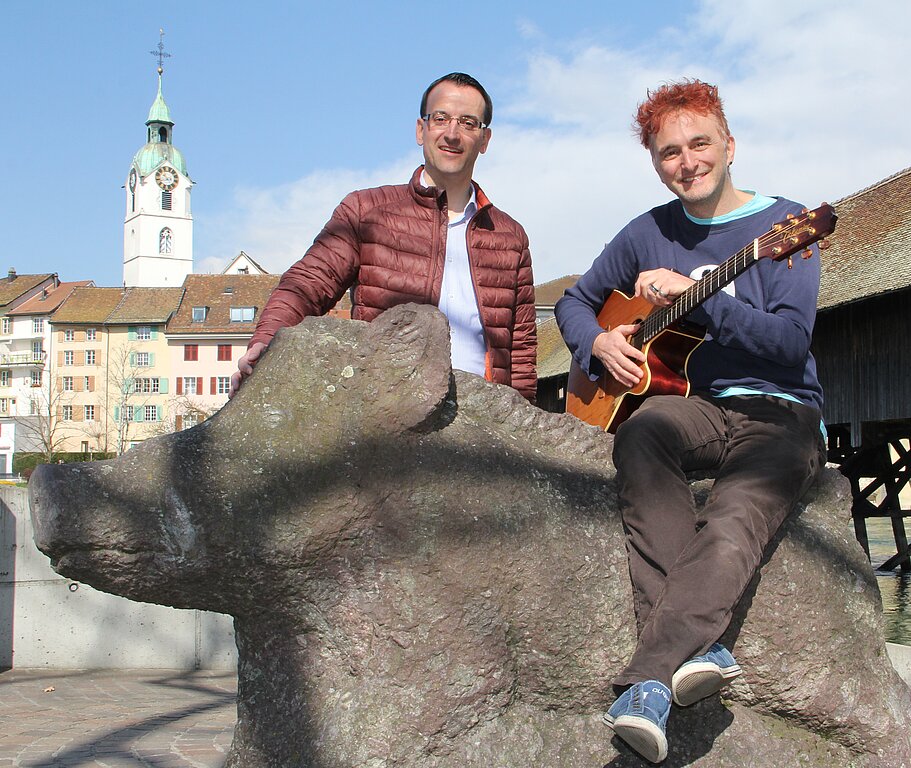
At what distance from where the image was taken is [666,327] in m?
3.10

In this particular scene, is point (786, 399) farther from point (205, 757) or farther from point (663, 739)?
point (205, 757)

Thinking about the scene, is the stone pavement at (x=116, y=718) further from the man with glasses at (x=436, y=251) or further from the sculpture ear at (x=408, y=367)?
the sculpture ear at (x=408, y=367)

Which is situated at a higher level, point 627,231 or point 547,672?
point 627,231

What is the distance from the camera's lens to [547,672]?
2.77 metres

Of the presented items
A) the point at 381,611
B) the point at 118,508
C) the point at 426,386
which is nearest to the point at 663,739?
the point at 381,611

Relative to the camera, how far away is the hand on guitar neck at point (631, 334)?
3.02 meters

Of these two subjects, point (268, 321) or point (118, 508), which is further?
point (268, 321)

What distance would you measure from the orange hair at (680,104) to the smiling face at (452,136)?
0.56 m

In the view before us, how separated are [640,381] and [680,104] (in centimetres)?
83

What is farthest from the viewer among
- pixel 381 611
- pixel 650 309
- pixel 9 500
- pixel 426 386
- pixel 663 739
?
pixel 9 500

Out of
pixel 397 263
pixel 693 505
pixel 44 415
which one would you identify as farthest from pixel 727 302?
pixel 44 415

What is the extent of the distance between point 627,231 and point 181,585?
5.81 ft

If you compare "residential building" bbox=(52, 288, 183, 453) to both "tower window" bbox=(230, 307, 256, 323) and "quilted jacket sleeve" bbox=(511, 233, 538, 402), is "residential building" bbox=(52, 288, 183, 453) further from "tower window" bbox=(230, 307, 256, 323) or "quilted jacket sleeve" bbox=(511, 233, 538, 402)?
"quilted jacket sleeve" bbox=(511, 233, 538, 402)

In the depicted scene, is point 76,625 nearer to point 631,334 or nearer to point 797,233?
point 631,334
